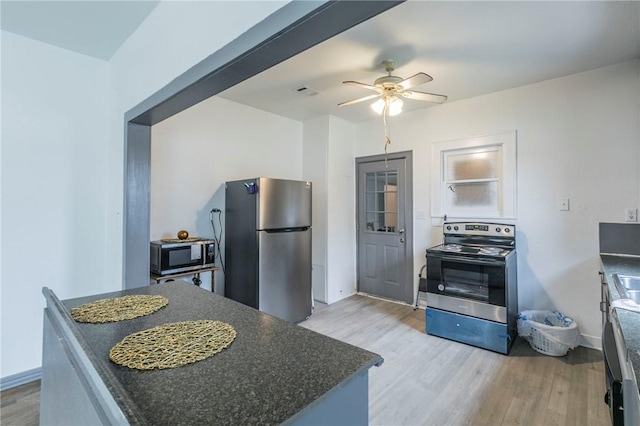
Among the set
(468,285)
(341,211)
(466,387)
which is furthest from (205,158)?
(466,387)

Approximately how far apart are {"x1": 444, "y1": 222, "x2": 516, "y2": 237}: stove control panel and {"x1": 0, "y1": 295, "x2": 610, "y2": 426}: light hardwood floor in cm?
105

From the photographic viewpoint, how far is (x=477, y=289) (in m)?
2.80

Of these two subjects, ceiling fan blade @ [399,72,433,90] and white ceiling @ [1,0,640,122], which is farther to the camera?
ceiling fan blade @ [399,72,433,90]

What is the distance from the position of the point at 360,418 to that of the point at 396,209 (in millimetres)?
3357

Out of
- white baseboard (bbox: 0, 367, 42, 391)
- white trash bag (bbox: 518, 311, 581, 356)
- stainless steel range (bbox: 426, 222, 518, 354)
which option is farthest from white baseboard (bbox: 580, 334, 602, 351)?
white baseboard (bbox: 0, 367, 42, 391)

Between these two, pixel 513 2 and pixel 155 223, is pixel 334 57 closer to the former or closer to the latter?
pixel 513 2

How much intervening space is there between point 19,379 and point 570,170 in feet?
16.0

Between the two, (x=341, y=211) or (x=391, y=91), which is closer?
(x=391, y=91)

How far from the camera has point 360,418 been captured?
90cm

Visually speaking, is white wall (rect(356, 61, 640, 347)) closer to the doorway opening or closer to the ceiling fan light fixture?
the ceiling fan light fixture

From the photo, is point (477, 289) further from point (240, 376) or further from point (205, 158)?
point (205, 158)

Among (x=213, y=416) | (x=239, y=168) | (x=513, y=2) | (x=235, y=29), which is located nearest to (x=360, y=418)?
(x=213, y=416)

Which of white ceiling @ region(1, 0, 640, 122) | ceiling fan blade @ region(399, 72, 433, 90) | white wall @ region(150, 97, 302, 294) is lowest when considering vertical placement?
white wall @ region(150, 97, 302, 294)

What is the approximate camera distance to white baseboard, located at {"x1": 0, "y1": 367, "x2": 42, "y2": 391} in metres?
2.13
